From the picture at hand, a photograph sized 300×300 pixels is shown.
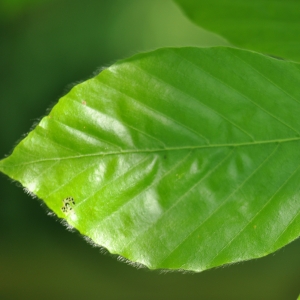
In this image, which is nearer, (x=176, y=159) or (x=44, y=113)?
(x=176, y=159)

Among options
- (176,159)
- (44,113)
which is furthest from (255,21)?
(44,113)

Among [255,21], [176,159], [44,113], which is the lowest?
[44,113]

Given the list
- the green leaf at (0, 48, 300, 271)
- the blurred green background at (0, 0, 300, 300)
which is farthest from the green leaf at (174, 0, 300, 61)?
the blurred green background at (0, 0, 300, 300)

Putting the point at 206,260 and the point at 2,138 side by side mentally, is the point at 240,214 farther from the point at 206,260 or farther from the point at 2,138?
the point at 2,138

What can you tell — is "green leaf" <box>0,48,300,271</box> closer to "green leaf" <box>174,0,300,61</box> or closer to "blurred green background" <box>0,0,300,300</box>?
"green leaf" <box>174,0,300,61</box>

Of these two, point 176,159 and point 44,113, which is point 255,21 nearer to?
point 176,159

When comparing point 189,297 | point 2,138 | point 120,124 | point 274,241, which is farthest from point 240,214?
point 189,297
